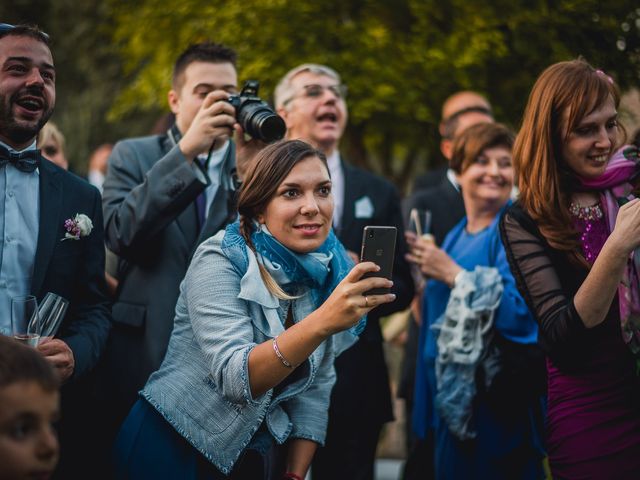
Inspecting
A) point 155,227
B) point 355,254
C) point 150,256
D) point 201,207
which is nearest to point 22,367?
point 155,227

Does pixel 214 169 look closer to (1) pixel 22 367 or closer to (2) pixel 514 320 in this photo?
(2) pixel 514 320

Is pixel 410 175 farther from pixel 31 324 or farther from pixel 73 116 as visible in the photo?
pixel 31 324

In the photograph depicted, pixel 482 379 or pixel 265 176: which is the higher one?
pixel 265 176

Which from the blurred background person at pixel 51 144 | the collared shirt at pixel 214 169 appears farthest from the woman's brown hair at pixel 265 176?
the blurred background person at pixel 51 144

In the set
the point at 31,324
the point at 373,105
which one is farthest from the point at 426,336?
the point at 373,105

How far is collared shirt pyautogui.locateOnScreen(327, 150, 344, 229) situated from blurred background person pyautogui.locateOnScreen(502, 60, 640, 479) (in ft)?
4.78

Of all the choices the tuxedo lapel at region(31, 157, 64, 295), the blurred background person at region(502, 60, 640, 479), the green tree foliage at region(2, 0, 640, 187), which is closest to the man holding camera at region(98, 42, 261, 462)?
the tuxedo lapel at region(31, 157, 64, 295)

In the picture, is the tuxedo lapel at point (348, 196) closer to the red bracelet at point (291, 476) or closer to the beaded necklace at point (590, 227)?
the beaded necklace at point (590, 227)

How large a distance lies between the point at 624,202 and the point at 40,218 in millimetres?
2240

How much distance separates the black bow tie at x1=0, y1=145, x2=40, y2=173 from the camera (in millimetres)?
3049

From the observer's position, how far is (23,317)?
265cm

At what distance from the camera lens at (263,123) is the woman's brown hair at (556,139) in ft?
3.57

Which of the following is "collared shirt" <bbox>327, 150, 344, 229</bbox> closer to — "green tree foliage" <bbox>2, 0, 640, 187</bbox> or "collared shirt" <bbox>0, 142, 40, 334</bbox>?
"collared shirt" <bbox>0, 142, 40, 334</bbox>

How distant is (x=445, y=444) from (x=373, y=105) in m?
4.84
